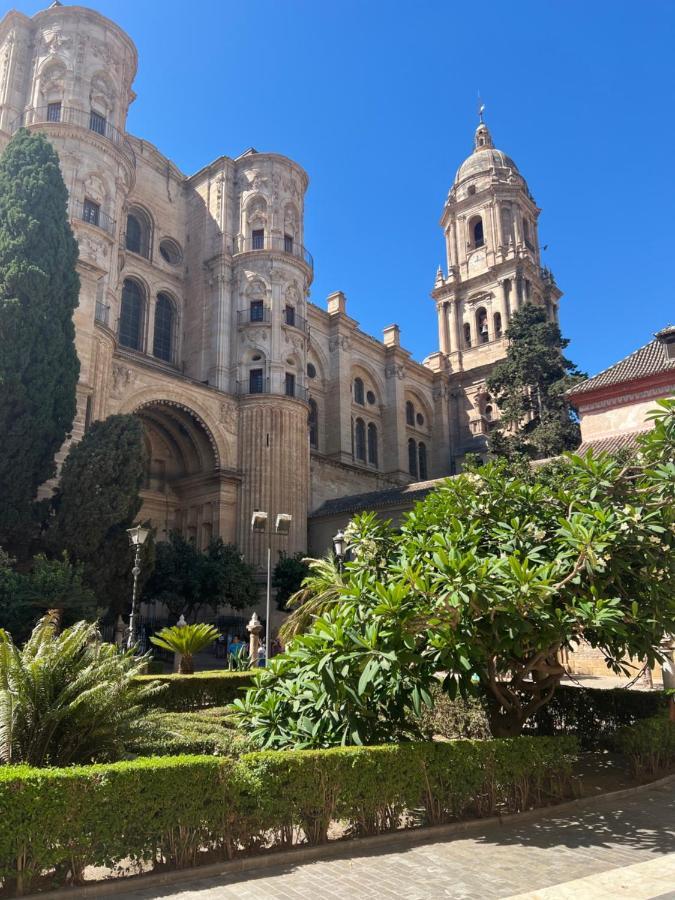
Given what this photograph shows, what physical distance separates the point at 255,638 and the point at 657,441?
43.8 ft

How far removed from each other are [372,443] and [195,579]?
905 inches

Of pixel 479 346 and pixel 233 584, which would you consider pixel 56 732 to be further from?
pixel 479 346

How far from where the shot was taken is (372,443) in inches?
1724

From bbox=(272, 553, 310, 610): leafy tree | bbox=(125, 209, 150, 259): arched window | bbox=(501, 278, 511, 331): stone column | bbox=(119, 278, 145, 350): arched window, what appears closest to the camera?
bbox=(272, 553, 310, 610): leafy tree

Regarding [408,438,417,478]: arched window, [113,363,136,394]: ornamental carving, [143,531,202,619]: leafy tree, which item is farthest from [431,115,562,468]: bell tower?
[143,531,202,619]: leafy tree

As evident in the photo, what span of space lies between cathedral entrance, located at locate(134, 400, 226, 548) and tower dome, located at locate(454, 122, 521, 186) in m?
35.7

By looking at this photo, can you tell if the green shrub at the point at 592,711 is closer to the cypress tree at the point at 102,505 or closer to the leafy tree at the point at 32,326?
the cypress tree at the point at 102,505

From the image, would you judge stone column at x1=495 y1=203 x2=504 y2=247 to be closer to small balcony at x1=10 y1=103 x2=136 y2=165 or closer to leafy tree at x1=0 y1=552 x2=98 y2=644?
small balcony at x1=10 y1=103 x2=136 y2=165

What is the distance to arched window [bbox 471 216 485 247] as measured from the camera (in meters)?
51.6

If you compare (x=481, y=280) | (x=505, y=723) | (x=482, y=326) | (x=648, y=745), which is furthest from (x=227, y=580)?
(x=481, y=280)

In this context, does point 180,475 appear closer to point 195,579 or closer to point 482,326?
point 195,579

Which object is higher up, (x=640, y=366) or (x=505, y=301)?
(x=505, y=301)

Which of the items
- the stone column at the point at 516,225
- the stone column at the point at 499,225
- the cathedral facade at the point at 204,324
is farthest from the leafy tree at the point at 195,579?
the stone column at the point at 516,225

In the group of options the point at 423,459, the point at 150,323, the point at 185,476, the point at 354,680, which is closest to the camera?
the point at 354,680
